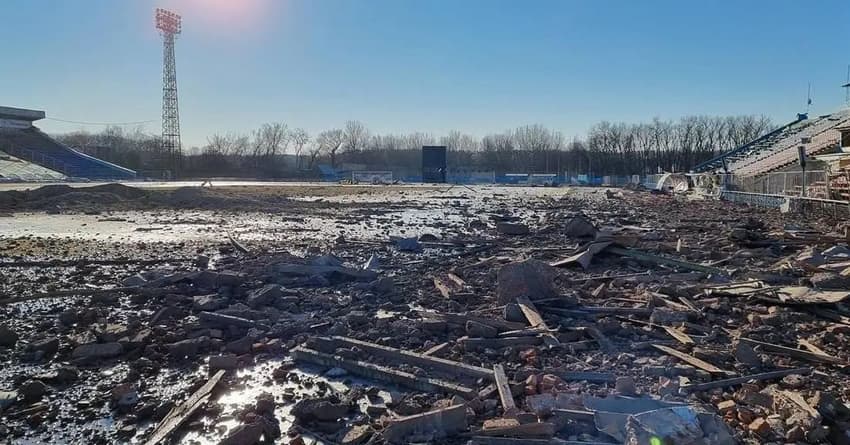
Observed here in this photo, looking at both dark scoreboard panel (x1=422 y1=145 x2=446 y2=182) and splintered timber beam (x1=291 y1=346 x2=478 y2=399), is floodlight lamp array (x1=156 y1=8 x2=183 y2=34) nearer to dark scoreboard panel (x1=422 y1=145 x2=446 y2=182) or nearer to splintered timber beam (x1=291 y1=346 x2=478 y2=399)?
dark scoreboard panel (x1=422 y1=145 x2=446 y2=182)

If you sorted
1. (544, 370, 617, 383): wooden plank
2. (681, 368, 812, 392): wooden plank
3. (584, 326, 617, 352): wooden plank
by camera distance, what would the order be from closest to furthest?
1. (681, 368, 812, 392): wooden plank
2. (544, 370, 617, 383): wooden plank
3. (584, 326, 617, 352): wooden plank

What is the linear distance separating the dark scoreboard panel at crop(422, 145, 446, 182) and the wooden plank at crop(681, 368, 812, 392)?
7816cm

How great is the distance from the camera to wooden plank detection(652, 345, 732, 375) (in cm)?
519

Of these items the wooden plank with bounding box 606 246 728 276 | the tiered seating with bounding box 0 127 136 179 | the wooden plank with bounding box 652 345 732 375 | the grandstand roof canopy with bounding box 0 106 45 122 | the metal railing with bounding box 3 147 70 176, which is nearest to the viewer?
the wooden plank with bounding box 652 345 732 375

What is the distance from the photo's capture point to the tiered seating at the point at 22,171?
60.1 metres

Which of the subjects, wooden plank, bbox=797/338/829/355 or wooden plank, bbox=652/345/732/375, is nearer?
wooden plank, bbox=652/345/732/375

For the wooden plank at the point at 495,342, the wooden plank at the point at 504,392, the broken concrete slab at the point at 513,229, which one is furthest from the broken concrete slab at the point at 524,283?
the broken concrete slab at the point at 513,229

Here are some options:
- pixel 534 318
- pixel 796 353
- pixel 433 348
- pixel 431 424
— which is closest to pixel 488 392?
pixel 431 424

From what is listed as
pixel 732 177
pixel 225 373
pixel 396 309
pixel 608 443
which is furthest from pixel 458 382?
pixel 732 177

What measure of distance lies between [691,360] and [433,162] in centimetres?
7903

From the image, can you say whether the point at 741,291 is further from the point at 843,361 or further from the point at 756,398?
the point at 756,398

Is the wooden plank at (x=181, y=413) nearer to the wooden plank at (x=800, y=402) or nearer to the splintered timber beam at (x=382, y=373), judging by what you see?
the splintered timber beam at (x=382, y=373)

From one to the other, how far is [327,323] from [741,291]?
239 inches

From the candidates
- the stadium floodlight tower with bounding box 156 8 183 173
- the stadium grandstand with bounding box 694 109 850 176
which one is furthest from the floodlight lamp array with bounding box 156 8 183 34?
the stadium grandstand with bounding box 694 109 850 176
